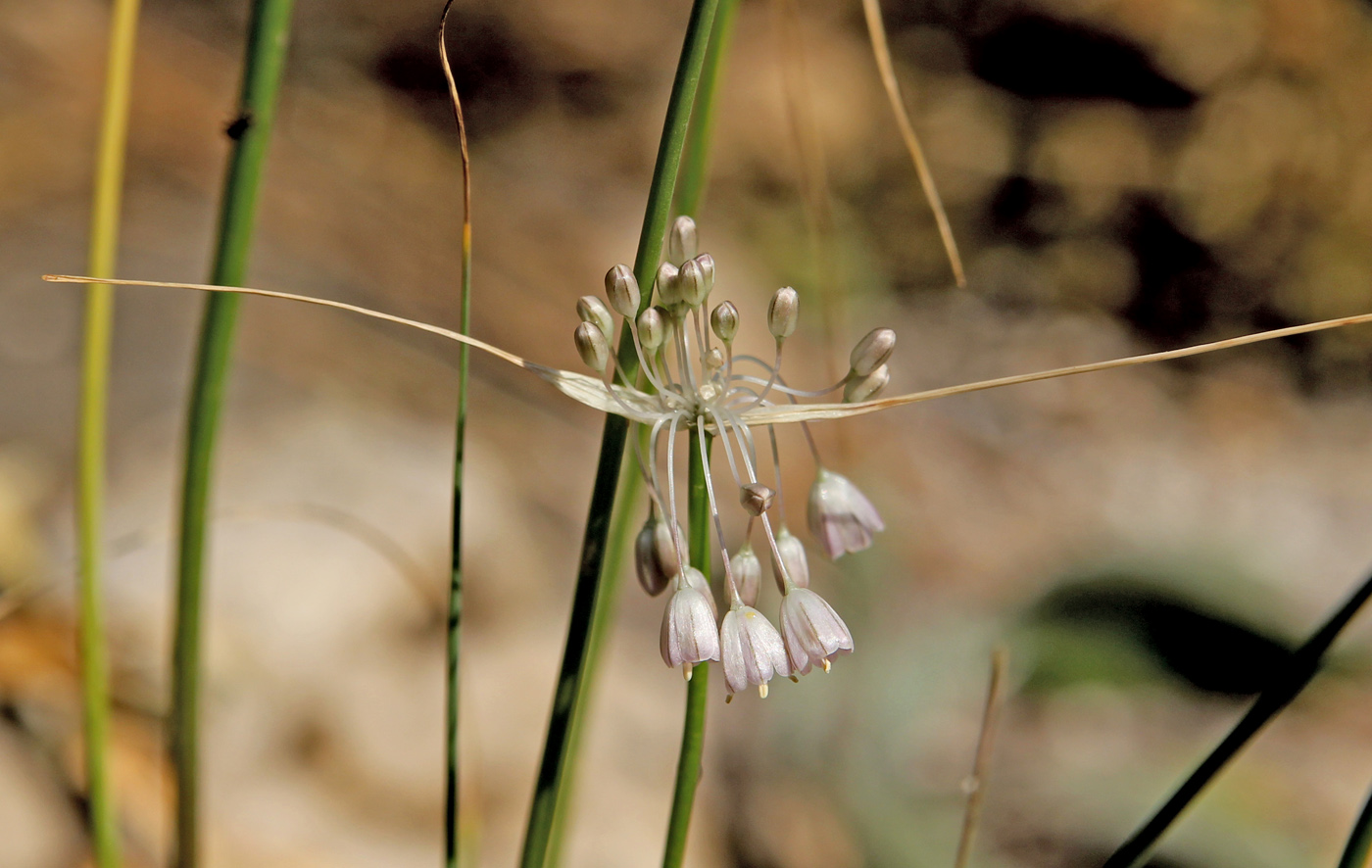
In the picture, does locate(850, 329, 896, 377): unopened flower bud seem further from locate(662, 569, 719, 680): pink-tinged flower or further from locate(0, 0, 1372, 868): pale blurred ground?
locate(0, 0, 1372, 868): pale blurred ground

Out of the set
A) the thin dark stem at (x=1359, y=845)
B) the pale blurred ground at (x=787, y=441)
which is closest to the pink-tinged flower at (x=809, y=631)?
the thin dark stem at (x=1359, y=845)

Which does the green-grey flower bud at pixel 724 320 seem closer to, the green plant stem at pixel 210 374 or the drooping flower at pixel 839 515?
the drooping flower at pixel 839 515

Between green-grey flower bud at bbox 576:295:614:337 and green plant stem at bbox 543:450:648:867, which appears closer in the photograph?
green-grey flower bud at bbox 576:295:614:337

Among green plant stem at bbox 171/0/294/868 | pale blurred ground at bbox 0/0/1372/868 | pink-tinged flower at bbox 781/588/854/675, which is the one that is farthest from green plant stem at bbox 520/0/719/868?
pale blurred ground at bbox 0/0/1372/868

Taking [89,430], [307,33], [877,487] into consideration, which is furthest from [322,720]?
[307,33]

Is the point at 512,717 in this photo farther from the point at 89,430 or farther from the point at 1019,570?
the point at 1019,570

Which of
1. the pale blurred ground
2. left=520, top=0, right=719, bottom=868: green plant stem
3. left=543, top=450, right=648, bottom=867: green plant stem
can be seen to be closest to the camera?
left=520, top=0, right=719, bottom=868: green plant stem
